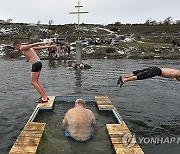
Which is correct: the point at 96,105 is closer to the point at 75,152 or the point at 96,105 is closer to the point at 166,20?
the point at 75,152

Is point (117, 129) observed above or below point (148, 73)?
below

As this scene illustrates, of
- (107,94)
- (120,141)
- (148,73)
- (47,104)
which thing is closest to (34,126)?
(120,141)

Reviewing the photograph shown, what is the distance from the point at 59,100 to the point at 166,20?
93.9 metres

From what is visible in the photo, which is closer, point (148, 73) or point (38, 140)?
point (38, 140)

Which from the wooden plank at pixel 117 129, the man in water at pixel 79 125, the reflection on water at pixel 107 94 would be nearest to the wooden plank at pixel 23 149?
the reflection on water at pixel 107 94

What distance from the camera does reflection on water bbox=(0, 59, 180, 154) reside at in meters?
8.84

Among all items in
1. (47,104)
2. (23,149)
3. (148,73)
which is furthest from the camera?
(47,104)

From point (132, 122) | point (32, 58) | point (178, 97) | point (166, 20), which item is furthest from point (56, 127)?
point (166, 20)

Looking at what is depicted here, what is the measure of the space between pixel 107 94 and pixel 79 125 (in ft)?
22.7

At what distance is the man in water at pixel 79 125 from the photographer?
23.7ft

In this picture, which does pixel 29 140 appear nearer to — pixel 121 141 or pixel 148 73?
pixel 121 141

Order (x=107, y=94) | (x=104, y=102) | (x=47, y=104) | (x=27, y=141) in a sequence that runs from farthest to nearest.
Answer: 1. (x=107, y=94)
2. (x=104, y=102)
3. (x=47, y=104)
4. (x=27, y=141)

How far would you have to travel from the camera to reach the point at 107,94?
14109 millimetres

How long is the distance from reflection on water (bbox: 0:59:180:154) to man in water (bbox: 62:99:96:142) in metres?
1.55
